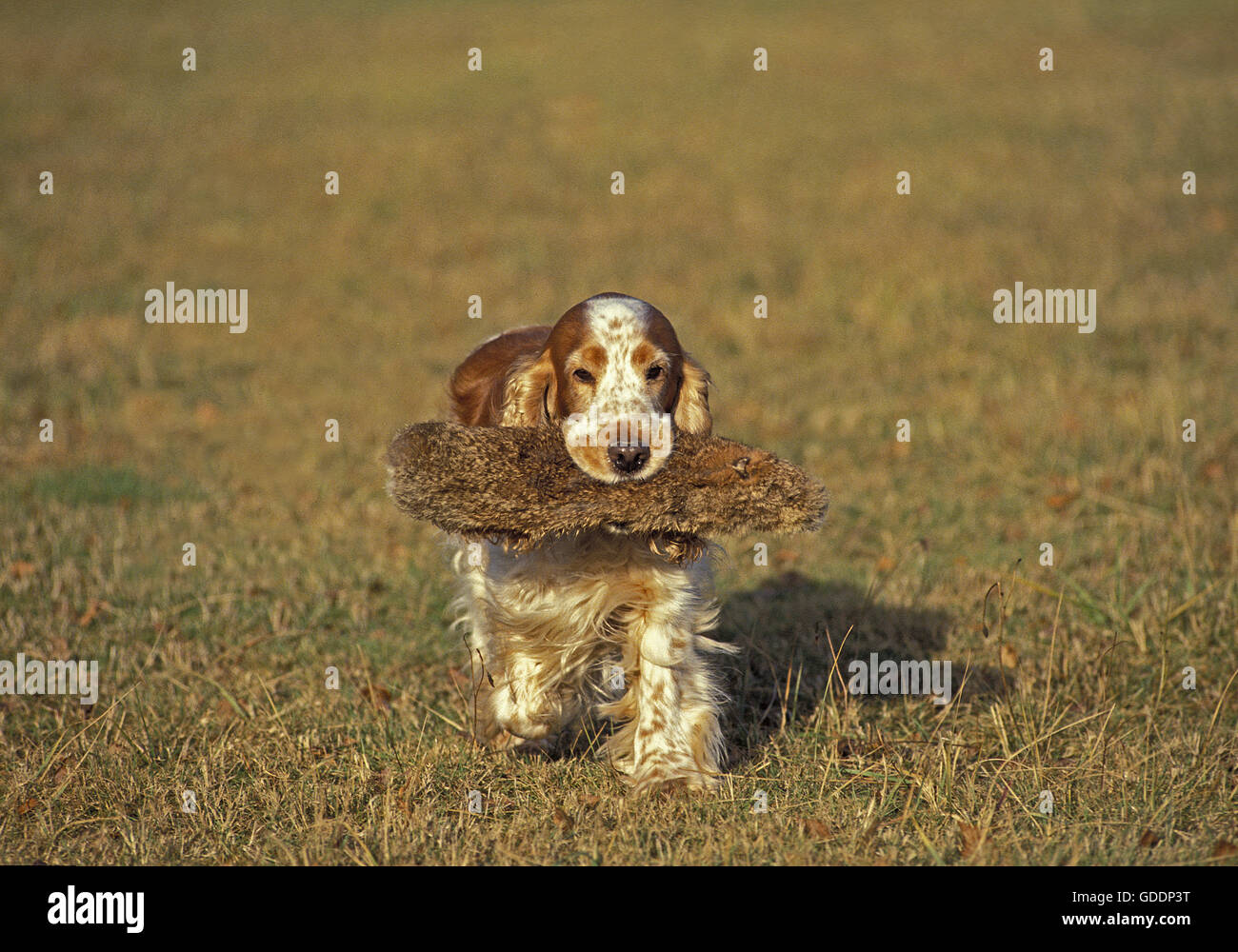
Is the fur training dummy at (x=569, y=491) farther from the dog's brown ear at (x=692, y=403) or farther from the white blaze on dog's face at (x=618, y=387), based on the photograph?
the dog's brown ear at (x=692, y=403)

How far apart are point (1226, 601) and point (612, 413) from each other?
2776 mm

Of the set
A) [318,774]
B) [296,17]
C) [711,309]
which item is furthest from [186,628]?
[296,17]

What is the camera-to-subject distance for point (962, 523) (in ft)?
21.1

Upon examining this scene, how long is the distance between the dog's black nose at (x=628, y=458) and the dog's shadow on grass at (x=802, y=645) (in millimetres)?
1096

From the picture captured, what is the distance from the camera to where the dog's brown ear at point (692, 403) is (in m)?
4.03

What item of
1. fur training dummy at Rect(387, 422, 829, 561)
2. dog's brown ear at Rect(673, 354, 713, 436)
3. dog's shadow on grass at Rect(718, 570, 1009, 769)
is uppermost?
dog's brown ear at Rect(673, 354, 713, 436)

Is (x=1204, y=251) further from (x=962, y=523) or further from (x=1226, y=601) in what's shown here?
(x=1226, y=601)

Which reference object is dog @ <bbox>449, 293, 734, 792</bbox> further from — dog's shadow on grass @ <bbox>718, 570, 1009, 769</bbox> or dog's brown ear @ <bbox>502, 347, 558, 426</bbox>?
dog's shadow on grass @ <bbox>718, 570, 1009, 769</bbox>

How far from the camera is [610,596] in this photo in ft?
12.9

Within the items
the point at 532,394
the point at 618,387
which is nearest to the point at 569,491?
the point at 618,387

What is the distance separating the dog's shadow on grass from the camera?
14.4 ft

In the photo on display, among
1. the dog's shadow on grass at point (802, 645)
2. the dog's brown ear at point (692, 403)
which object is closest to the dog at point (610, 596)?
the dog's brown ear at point (692, 403)

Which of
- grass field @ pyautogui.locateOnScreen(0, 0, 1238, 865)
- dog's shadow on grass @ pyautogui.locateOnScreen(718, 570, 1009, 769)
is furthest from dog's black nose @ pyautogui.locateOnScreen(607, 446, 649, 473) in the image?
dog's shadow on grass @ pyautogui.locateOnScreen(718, 570, 1009, 769)

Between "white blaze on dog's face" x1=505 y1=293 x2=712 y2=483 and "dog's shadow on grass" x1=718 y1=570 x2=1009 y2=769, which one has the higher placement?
"white blaze on dog's face" x1=505 y1=293 x2=712 y2=483
